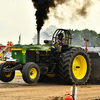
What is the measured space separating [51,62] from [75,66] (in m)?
1.11

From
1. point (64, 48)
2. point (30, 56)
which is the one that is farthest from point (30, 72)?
point (64, 48)

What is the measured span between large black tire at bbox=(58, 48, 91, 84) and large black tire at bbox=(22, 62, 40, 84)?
111cm

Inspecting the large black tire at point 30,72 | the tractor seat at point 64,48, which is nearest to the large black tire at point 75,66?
the tractor seat at point 64,48

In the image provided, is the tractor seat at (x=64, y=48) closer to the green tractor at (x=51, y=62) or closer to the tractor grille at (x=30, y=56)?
the green tractor at (x=51, y=62)

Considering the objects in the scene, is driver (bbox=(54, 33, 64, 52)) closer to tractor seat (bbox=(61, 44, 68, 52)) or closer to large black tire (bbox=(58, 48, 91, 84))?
tractor seat (bbox=(61, 44, 68, 52))

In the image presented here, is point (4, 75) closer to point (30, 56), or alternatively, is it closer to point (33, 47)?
point (30, 56)

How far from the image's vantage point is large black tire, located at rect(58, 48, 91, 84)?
9734mm

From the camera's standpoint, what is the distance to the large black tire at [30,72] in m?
8.83

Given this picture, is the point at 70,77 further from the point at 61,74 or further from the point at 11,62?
the point at 11,62

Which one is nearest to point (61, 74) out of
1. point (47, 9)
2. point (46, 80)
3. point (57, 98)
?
point (46, 80)

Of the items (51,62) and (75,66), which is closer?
(51,62)

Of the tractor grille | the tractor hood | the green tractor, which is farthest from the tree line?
the tractor grille

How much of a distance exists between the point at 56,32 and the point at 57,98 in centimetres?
493

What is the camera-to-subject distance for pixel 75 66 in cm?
1057
